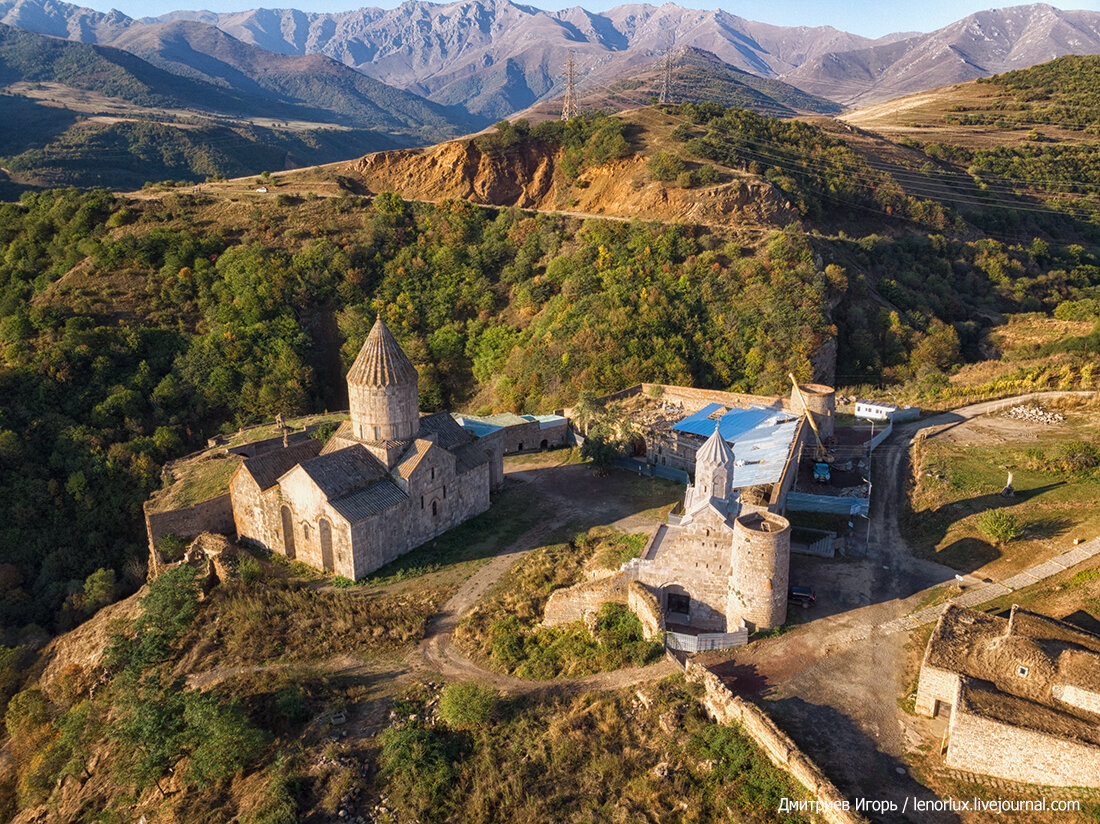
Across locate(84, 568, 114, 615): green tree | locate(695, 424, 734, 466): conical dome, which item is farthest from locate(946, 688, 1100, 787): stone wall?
locate(84, 568, 114, 615): green tree

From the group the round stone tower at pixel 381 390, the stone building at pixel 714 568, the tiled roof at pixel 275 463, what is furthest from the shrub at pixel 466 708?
the tiled roof at pixel 275 463

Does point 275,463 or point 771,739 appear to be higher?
point 275,463

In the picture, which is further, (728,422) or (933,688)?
(728,422)

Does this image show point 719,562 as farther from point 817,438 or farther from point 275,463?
point 275,463

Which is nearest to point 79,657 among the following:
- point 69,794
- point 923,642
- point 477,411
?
point 69,794

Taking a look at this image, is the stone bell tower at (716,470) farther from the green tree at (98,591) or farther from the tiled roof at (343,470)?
the green tree at (98,591)

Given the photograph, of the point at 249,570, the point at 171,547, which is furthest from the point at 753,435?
the point at 171,547
